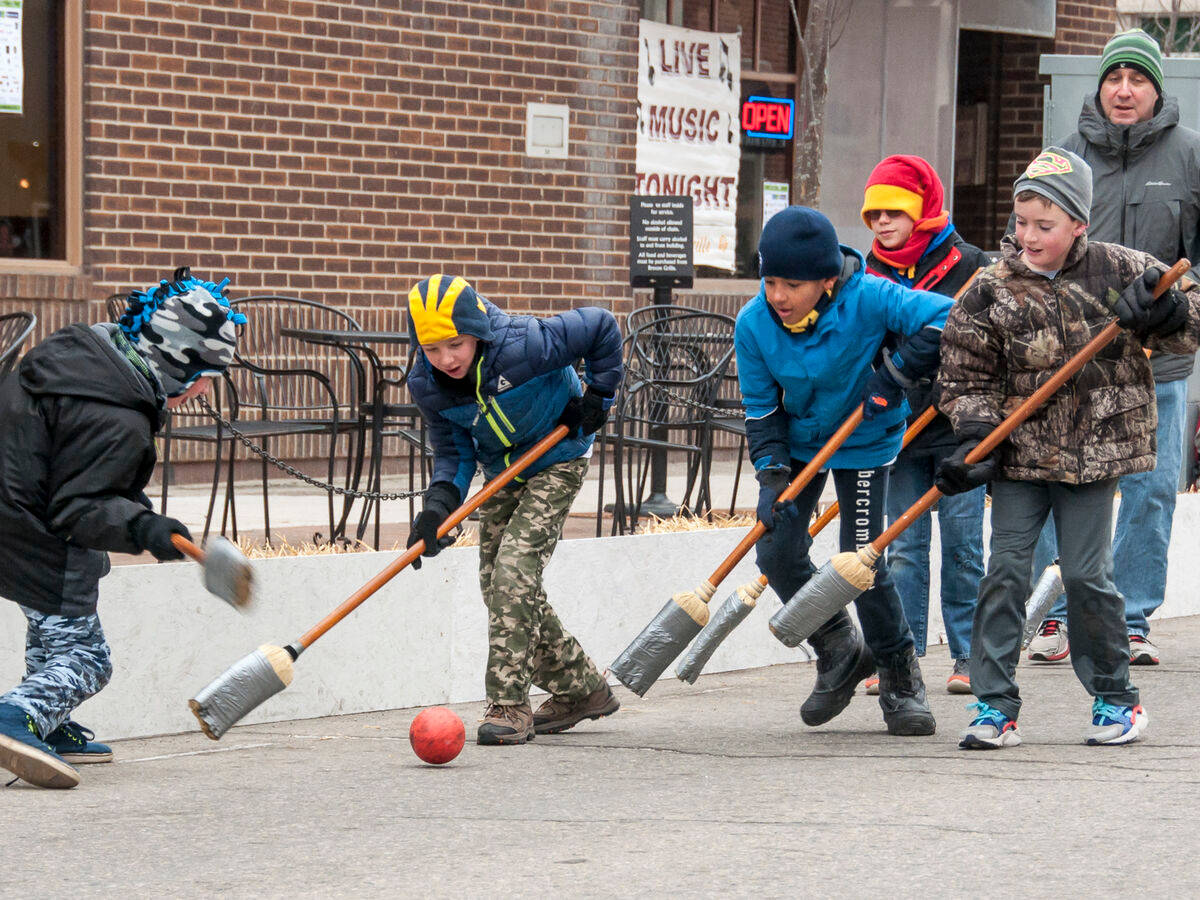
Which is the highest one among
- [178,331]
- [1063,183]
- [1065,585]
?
[1063,183]

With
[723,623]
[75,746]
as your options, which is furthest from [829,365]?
[75,746]

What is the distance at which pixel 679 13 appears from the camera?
13.6m

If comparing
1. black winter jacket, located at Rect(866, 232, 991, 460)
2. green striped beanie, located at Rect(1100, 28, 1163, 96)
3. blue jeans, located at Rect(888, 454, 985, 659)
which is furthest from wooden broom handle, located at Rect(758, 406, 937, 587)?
green striped beanie, located at Rect(1100, 28, 1163, 96)

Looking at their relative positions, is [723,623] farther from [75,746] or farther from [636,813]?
[75,746]

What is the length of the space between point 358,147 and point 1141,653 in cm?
583

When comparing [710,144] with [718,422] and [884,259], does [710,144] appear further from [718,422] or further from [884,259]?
[884,259]

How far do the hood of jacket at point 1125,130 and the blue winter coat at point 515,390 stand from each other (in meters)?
2.31

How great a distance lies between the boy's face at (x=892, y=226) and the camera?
7070 millimetres

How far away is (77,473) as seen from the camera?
546cm

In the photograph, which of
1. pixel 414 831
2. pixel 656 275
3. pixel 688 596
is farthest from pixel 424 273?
pixel 414 831

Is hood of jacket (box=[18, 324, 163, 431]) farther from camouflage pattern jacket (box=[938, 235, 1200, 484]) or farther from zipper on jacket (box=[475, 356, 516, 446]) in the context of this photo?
camouflage pattern jacket (box=[938, 235, 1200, 484])

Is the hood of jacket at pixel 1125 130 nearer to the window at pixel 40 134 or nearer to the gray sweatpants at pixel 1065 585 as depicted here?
the gray sweatpants at pixel 1065 585

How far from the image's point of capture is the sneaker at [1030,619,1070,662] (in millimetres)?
8062

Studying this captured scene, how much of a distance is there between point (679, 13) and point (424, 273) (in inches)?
111
